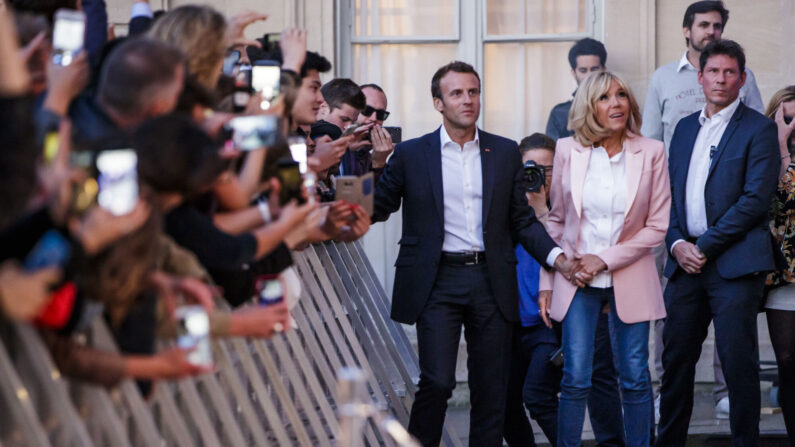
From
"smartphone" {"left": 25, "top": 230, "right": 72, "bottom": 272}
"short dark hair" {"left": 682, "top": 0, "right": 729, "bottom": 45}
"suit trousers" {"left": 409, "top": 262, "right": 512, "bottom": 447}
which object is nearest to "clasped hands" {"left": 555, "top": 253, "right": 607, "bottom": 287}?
"suit trousers" {"left": 409, "top": 262, "right": 512, "bottom": 447}

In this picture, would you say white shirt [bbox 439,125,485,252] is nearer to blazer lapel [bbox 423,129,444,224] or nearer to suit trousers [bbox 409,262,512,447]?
blazer lapel [bbox 423,129,444,224]

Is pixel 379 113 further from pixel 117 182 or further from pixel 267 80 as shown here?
pixel 117 182

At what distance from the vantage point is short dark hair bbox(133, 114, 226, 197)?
139 inches

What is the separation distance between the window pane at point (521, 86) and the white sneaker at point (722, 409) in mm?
2550

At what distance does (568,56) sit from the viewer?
9375 millimetres

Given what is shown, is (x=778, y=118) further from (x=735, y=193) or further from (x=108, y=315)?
(x=108, y=315)

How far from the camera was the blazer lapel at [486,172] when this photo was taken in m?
6.74

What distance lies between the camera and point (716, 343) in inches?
280

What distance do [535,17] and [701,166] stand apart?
2.92 meters

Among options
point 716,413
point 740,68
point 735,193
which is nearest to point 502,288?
point 735,193

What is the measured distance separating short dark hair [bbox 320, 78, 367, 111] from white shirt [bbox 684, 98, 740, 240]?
1.99 metres

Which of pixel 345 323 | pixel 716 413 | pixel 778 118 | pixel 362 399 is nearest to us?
pixel 362 399

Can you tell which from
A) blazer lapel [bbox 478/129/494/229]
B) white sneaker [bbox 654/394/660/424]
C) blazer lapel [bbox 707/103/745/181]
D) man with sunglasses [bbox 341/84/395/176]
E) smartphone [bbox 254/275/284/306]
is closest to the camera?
smartphone [bbox 254/275/284/306]

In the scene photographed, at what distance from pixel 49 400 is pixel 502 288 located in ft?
11.4
